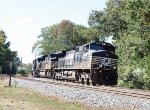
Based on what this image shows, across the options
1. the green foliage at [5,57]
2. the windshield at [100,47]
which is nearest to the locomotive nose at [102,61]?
the windshield at [100,47]

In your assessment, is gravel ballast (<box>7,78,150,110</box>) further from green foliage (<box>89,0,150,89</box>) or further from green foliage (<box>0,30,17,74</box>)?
green foliage (<box>0,30,17,74</box>)

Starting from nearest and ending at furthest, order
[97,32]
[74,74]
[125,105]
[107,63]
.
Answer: [125,105] < [107,63] < [74,74] < [97,32]

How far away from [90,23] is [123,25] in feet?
34.7

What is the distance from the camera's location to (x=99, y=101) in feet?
61.4

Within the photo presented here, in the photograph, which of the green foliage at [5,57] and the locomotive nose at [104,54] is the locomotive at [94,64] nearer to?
the locomotive nose at [104,54]

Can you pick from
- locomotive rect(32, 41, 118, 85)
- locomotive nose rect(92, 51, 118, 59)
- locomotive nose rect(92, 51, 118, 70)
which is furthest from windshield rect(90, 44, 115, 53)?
locomotive nose rect(92, 51, 118, 70)

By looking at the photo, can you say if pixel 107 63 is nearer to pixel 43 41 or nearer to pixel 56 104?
pixel 56 104

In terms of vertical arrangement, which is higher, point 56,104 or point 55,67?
point 55,67

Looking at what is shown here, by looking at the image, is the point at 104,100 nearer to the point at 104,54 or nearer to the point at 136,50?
the point at 104,54

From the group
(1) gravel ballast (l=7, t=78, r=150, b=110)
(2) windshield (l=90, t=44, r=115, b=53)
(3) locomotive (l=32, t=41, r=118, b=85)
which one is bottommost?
(1) gravel ballast (l=7, t=78, r=150, b=110)

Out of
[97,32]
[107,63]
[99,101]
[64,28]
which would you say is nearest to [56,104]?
[99,101]

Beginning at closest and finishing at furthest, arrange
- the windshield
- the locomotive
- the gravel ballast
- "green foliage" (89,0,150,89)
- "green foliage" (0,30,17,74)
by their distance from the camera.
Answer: the gravel ballast
the locomotive
the windshield
"green foliage" (89,0,150,89)
"green foliage" (0,30,17,74)

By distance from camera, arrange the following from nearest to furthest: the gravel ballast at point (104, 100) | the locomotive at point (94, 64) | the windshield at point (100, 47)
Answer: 1. the gravel ballast at point (104, 100)
2. the locomotive at point (94, 64)
3. the windshield at point (100, 47)

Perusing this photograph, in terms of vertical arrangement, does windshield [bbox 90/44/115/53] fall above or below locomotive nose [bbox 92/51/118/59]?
above
